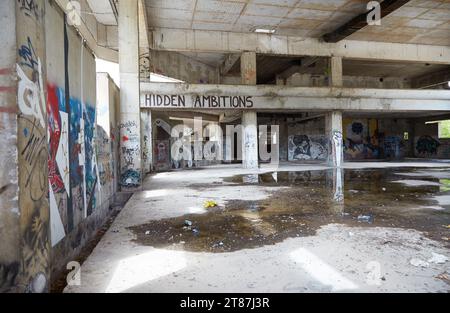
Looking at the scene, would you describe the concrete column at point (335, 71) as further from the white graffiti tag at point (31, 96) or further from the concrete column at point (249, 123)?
the white graffiti tag at point (31, 96)

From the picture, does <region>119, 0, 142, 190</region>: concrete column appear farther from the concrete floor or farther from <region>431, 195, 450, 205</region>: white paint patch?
<region>431, 195, 450, 205</region>: white paint patch

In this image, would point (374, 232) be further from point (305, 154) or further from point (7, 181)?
point (305, 154)

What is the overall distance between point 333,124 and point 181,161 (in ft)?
30.4

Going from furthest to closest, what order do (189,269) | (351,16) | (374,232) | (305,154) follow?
1. (305,154)
2. (351,16)
3. (374,232)
4. (189,269)

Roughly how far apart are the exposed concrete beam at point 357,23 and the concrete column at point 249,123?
4.11m

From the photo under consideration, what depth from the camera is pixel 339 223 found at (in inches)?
186

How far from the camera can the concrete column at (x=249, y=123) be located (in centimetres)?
1612

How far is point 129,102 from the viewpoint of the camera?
9.18 meters

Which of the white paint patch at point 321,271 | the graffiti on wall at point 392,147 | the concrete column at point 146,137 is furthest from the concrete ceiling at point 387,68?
the white paint patch at point 321,271

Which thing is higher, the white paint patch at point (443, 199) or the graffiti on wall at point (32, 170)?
the graffiti on wall at point (32, 170)

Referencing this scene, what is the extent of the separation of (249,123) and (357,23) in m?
6.69

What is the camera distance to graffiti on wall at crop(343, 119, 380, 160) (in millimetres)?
25969

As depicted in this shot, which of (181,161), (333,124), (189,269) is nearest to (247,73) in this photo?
(333,124)

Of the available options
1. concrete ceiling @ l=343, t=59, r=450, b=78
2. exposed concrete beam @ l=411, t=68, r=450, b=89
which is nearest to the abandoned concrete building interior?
concrete ceiling @ l=343, t=59, r=450, b=78
